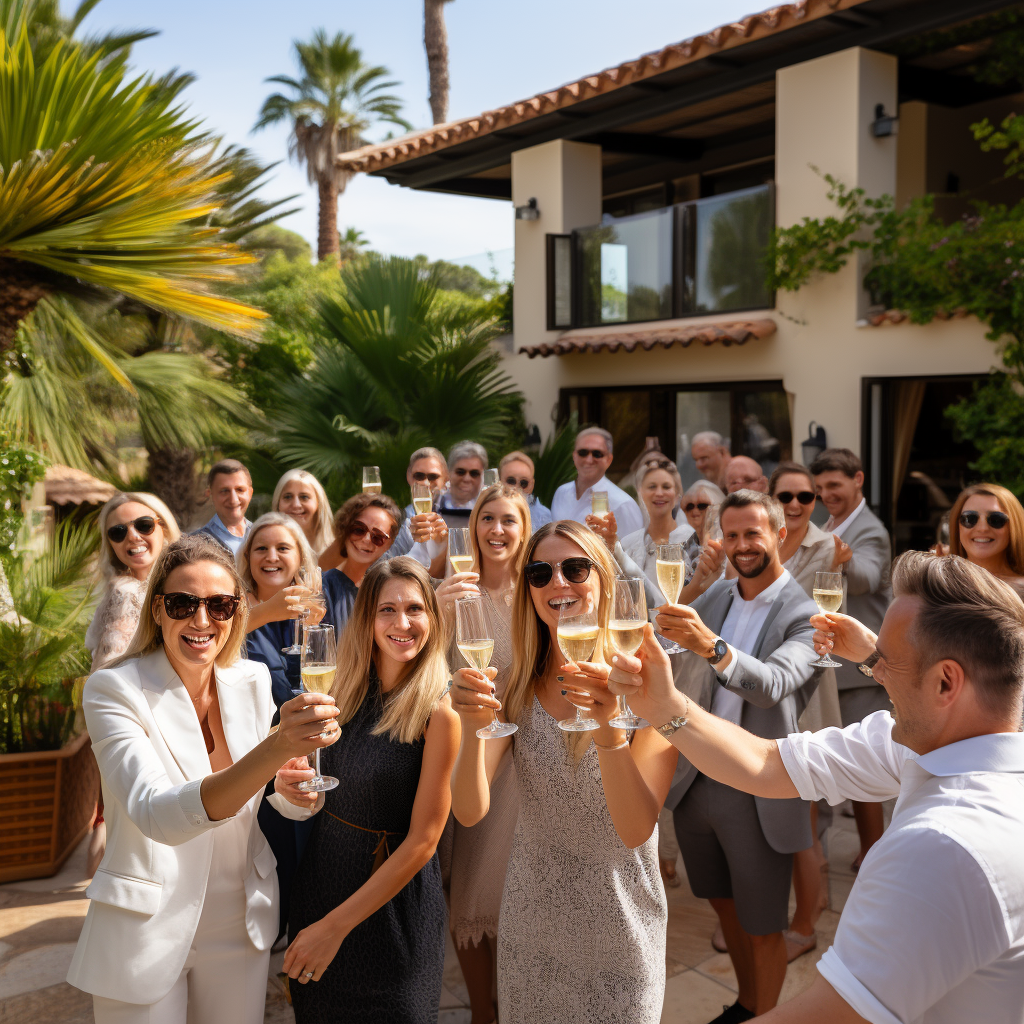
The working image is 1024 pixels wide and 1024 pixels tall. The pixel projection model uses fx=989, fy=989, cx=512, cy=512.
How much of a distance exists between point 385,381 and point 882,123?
532 centimetres

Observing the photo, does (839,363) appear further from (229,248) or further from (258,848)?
(258,848)

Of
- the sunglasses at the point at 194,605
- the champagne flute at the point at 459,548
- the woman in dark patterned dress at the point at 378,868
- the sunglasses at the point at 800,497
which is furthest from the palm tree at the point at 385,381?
the sunglasses at the point at 194,605

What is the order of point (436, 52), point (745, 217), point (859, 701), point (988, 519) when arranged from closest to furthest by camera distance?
point (988, 519) → point (859, 701) → point (745, 217) → point (436, 52)

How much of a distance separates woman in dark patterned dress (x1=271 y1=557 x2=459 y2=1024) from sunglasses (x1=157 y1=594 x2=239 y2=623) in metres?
0.50

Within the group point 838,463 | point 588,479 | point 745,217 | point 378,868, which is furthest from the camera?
point 745,217

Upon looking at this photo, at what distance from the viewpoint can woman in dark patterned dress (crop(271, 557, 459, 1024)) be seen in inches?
104

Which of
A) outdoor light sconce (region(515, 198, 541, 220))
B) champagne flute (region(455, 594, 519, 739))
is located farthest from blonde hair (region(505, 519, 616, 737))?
outdoor light sconce (region(515, 198, 541, 220))

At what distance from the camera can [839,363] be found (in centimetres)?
986

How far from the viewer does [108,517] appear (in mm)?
4496

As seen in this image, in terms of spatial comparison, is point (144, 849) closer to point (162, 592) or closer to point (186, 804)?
point (186, 804)

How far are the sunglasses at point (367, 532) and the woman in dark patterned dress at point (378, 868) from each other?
1.82 meters

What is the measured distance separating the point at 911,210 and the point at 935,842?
8.74m

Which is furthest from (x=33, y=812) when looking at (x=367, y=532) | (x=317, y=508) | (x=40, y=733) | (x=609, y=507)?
(x=609, y=507)

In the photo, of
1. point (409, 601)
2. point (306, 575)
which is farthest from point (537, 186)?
point (409, 601)
